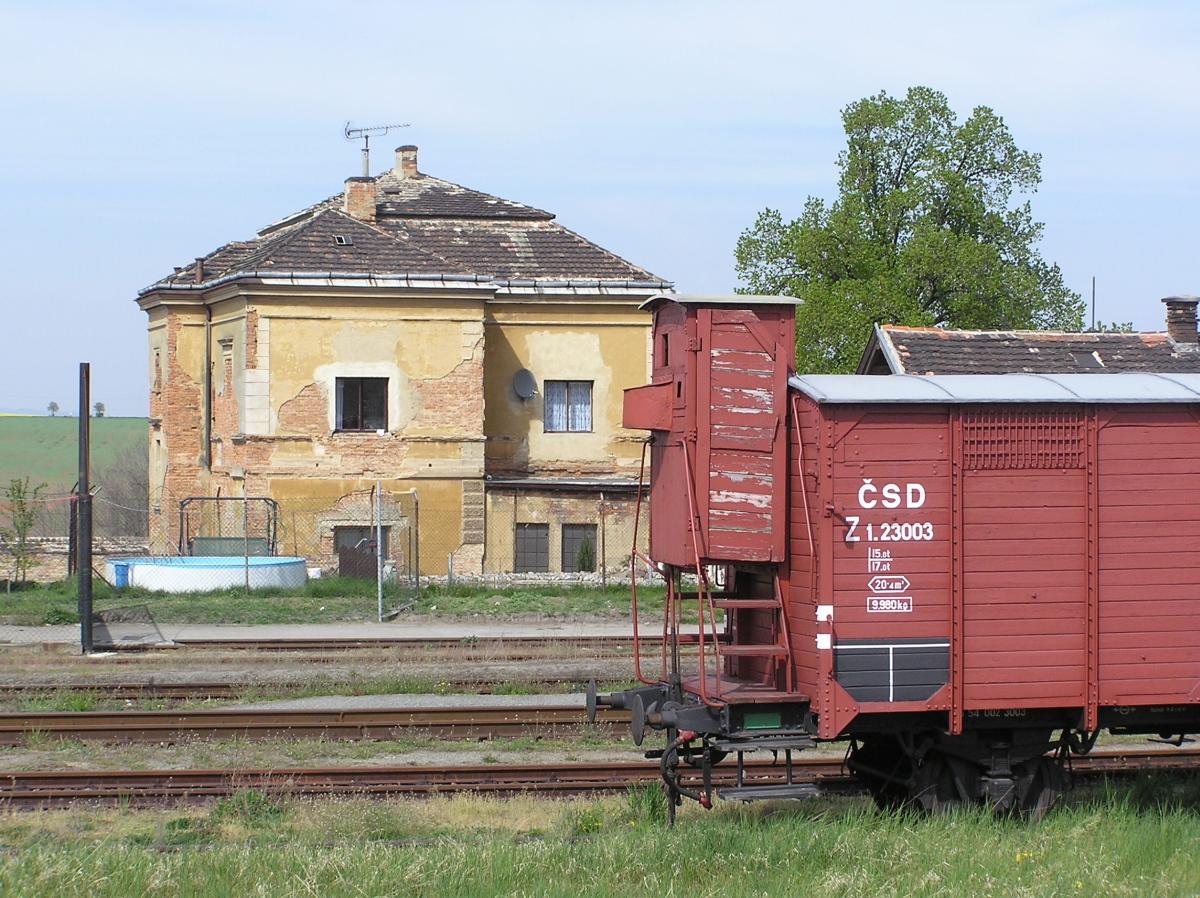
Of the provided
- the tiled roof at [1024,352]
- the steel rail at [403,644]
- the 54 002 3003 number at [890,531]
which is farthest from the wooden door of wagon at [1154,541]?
the steel rail at [403,644]

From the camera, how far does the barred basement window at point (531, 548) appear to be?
32.4 metres

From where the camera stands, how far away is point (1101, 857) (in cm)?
851

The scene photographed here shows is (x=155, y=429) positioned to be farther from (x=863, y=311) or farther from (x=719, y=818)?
(x=719, y=818)

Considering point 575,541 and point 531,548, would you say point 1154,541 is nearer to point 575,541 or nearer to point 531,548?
point 575,541

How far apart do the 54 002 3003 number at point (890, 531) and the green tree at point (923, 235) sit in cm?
3100

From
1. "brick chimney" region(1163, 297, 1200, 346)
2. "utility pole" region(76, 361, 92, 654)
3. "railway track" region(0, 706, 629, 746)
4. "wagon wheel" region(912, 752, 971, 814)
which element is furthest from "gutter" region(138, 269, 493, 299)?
"wagon wheel" region(912, 752, 971, 814)

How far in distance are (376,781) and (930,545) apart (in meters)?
5.35

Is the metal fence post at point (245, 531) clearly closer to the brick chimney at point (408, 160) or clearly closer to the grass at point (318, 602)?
the grass at point (318, 602)

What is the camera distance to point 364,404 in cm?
3195

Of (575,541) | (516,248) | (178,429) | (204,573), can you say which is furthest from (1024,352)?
(178,429)

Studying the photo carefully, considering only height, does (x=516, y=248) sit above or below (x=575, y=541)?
above

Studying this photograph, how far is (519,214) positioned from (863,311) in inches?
402

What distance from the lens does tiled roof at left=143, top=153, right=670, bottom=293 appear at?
3225cm

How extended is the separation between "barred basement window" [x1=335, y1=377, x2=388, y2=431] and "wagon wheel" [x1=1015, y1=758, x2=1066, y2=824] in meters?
23.3
